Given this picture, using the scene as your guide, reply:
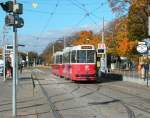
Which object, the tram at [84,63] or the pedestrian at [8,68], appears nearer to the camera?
the tram at [84,63]

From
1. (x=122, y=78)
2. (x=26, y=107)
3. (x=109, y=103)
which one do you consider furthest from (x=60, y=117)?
(x=122, y=78)

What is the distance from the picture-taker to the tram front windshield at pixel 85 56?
41469mm

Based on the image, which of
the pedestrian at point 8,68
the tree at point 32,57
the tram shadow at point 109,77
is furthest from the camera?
the tree at point 32,57

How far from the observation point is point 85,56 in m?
41.5

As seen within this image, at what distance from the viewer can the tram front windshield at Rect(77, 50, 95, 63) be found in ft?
136

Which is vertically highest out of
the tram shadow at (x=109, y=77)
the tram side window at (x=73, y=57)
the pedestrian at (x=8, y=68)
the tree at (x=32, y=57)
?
the tree at (x=32, y=57)

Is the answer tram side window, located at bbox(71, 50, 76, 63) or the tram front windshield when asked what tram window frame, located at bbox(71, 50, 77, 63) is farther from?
the tram front windshield

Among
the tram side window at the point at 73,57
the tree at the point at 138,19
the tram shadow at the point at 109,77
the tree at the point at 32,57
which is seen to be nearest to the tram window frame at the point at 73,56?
the tram side window at the point at 73,57

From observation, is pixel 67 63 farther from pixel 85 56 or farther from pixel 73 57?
pixel 85 56

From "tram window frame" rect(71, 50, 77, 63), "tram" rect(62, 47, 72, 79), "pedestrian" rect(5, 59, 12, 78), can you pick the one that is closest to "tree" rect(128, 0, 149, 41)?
"tram" rect(62, 47, 72, 79)

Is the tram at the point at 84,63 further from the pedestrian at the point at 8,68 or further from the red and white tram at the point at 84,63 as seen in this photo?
the pedestrian at the point at 8,68

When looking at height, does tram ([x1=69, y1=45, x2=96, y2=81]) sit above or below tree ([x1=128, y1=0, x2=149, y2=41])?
below

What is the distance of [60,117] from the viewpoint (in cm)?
1697

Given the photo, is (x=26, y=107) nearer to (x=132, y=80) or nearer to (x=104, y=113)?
(x=104, y=113)
